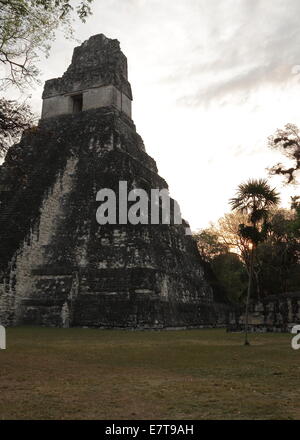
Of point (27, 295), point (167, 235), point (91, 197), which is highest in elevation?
point (91, 197)

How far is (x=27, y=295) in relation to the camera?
50.2 ft

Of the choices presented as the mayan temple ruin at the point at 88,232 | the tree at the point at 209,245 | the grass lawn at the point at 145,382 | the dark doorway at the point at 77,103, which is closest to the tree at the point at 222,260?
the tree at the point at 209,245

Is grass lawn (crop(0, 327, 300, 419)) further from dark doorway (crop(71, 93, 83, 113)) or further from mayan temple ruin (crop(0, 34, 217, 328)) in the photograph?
dark doorway (crop(71, 93, 83, 113))

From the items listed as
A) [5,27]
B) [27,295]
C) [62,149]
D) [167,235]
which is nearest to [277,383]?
[5,27]

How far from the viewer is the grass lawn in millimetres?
4062

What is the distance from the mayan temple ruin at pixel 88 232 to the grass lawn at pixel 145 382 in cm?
499

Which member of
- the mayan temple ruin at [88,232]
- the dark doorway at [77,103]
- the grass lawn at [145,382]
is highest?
the dark doorway at [77,103]

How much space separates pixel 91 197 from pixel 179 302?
5.71 meters

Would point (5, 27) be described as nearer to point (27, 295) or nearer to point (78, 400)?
point (78, 400)

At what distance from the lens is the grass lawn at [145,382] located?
4062 millimetres

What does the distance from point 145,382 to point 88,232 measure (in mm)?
11551

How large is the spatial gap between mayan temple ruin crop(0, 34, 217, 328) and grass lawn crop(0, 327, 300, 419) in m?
4.99

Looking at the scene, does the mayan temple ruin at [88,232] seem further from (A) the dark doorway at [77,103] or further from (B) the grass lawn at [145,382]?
(B) the grass lawn at [145,382]

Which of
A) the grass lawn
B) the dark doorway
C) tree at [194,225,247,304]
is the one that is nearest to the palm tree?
the grass lawn
